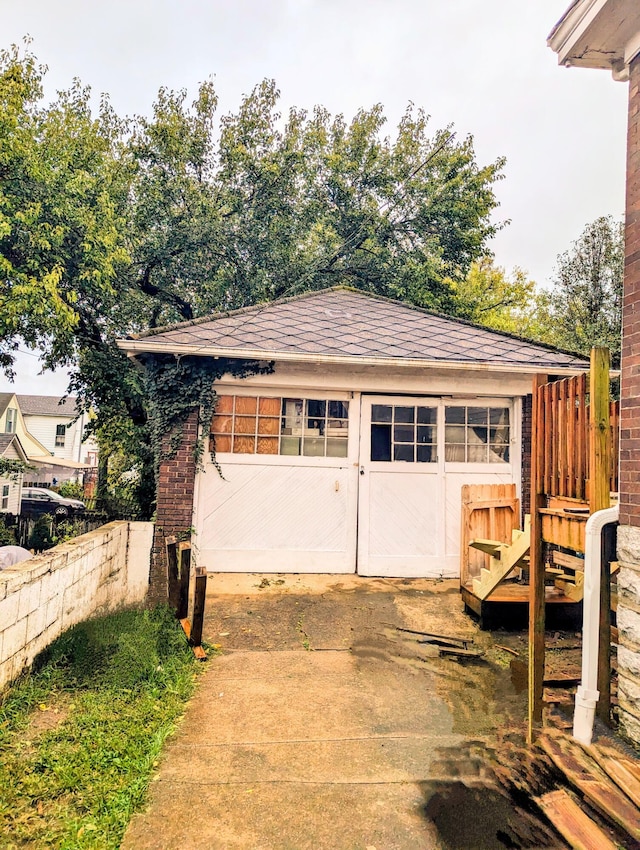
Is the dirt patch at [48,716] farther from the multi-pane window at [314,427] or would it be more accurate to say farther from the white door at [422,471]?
the white door at [422,471]

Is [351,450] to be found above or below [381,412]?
below

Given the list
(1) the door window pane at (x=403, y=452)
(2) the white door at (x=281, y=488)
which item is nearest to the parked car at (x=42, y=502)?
(2) the white door at (x=281, y=488)

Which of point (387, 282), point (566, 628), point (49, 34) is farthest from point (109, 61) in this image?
point (566, 628)

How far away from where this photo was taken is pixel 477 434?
661cm

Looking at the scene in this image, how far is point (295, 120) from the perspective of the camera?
14.6 metres

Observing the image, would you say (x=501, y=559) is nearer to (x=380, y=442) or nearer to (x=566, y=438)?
(x=566, y=438)

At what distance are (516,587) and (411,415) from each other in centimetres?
254

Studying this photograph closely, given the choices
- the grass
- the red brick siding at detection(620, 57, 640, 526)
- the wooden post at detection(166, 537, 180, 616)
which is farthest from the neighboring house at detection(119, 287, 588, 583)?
the red brick siding at detection(620, 57, 640, 526)

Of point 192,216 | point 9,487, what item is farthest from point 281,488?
point 9,487

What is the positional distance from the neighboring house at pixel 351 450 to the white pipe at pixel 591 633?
140 inches

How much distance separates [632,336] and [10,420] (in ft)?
101

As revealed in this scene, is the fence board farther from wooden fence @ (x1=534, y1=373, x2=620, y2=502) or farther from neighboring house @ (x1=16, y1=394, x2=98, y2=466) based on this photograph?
neighboring house @ (x1=16, y1=394, x2=98, y2=466)

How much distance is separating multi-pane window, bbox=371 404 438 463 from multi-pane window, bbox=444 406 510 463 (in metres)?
0.23

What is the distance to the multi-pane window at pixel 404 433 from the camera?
6469 mm
